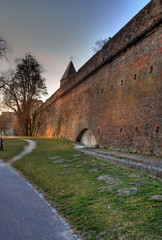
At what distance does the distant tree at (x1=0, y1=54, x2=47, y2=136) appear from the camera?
88.4 feet

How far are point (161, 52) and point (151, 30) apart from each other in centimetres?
137

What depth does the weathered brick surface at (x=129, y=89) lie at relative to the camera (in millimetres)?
7836

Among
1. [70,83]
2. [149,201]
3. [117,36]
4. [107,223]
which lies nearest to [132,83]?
[117,36]

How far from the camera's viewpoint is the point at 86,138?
48.5ft

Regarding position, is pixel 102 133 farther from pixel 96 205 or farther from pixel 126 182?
pixel 96 205

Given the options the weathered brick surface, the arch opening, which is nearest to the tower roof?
the weathered brick surface

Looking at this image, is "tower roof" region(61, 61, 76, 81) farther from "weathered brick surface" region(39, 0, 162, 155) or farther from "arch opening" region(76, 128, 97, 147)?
"arch opening" region(76, 128, 97, 147)

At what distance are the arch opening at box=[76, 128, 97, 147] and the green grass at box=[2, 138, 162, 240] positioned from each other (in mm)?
7012

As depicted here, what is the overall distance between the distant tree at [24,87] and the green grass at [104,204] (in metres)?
22.7

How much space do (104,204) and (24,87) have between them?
26.4 metres

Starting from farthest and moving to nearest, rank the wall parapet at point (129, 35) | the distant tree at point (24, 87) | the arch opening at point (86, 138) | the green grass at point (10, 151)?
the distant tree at point (24, 87) → the arch opening at point (86, 138) → the green grass at point (10, 151) → the wall parapet at point (129, 35)

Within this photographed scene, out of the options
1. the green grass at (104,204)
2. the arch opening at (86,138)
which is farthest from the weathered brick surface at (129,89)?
the green grass at (104,204)

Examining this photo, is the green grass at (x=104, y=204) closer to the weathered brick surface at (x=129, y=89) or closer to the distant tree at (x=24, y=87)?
the weathered brick surface at (x=129, y=89)

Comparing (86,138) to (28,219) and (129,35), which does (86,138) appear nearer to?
(129,35)
